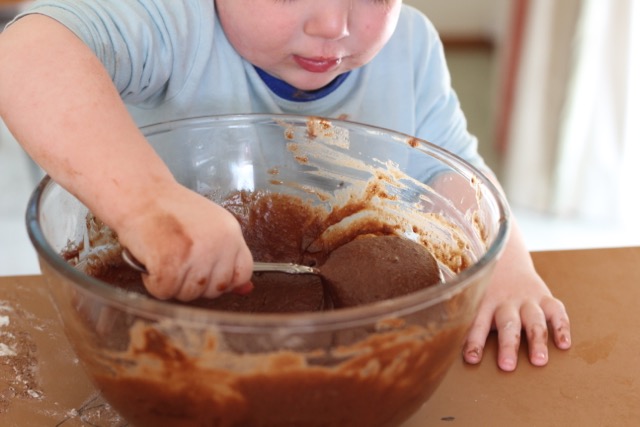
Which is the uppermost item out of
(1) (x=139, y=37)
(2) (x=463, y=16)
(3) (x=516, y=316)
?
(1) (x=139, y=37)

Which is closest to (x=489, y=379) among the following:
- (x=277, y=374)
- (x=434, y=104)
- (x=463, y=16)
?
(x=277, y=374)

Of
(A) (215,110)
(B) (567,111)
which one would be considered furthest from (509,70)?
(A) (215,110)

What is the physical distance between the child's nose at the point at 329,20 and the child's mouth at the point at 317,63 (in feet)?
0.16

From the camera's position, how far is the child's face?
2.69 feet

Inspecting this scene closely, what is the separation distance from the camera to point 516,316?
2.62 ft

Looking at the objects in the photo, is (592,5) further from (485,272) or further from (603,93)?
(485,272)

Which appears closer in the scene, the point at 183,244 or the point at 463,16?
the point at 183,244

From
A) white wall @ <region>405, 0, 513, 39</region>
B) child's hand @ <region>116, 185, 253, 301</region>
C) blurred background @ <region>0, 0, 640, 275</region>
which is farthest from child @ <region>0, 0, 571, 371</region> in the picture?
white wall @ <region>405, 0, 513, 39</region>

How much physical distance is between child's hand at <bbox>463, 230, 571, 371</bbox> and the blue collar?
30 centimetres

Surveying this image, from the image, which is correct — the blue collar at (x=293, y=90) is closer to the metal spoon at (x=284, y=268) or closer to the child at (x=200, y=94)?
the child at (x=200, y=94)

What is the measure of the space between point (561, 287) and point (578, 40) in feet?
4.75

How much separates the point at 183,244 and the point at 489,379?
31 centimetres

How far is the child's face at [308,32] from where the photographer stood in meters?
0.82

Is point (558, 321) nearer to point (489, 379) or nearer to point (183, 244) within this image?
point (489, 379)
